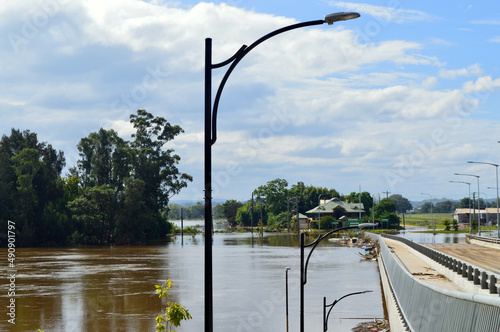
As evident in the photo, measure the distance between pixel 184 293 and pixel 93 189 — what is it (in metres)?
81.0

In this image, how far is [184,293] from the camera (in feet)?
159

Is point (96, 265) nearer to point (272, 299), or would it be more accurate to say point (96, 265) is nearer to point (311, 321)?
point (272, 299)

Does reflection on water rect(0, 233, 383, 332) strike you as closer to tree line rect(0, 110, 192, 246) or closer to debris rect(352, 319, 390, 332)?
debris rect(352, 319, 390, 332)

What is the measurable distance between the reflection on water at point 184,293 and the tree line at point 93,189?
36579 millimetres

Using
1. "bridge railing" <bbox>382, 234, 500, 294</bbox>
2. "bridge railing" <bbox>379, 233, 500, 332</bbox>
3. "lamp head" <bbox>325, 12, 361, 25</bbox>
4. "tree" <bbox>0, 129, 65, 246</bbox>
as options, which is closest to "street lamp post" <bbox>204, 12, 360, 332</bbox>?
"lamp head" <bbox>325, 12, 361, 25</bbox>

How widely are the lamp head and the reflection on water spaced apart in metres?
25.8

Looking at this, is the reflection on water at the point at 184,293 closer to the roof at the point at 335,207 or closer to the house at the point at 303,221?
the roof at the point at 335,207

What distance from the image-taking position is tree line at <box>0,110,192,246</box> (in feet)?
375

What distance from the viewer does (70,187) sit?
439 feet

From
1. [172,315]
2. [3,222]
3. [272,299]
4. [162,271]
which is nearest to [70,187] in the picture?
[3,222]

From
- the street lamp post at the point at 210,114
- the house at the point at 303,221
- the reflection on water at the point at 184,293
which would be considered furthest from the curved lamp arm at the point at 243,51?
the house at the point at 303,221

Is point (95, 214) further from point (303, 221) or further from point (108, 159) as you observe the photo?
point (303, 221)

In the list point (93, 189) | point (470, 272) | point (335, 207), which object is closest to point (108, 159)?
point (93, 189)

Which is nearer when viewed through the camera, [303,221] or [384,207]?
[384,207]
